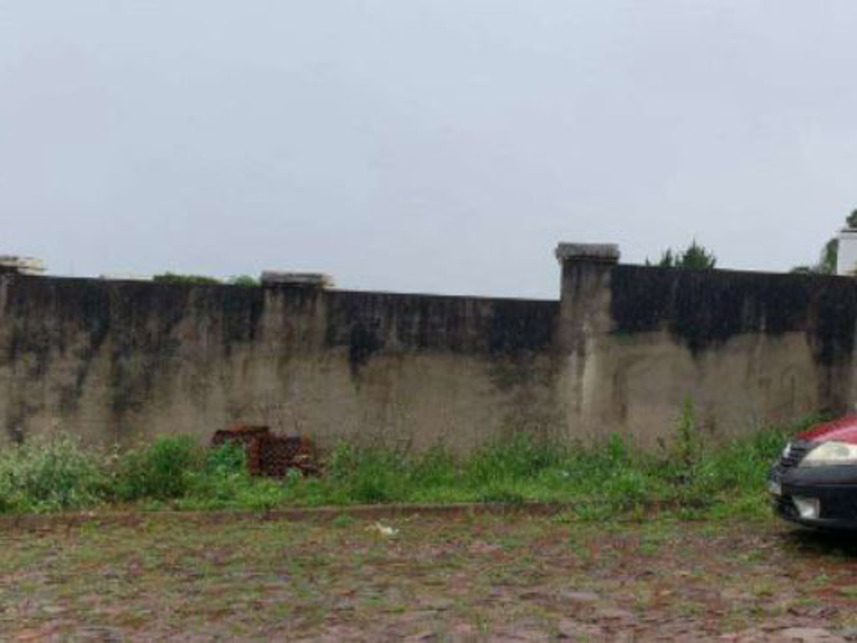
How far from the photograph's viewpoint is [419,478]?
32.7ft

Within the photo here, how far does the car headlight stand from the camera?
21.8ft

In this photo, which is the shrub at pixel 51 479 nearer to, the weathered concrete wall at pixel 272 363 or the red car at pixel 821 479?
the weathered concrete wall at pixel 272 363

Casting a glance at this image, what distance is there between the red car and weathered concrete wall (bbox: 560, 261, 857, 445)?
11.8 ft

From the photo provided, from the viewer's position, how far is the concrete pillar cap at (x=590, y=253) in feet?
35.0

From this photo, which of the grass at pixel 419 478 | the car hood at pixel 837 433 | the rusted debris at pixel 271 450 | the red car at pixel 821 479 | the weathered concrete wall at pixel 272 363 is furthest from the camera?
the weathered concrete wall at pixel 272 363

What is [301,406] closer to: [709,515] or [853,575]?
[709,515]

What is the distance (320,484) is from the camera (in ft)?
31.9

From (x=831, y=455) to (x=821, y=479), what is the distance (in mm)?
171

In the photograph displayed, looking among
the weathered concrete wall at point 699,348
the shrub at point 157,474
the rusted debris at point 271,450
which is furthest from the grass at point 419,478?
the weathered concrete wall at point 699,348

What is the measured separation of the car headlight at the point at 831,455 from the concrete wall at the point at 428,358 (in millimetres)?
3888

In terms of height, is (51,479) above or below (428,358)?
below

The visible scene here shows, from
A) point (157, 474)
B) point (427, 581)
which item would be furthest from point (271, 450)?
point (427, 581)

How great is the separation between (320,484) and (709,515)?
3478 mm

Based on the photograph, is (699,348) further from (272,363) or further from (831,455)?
(272,363)
